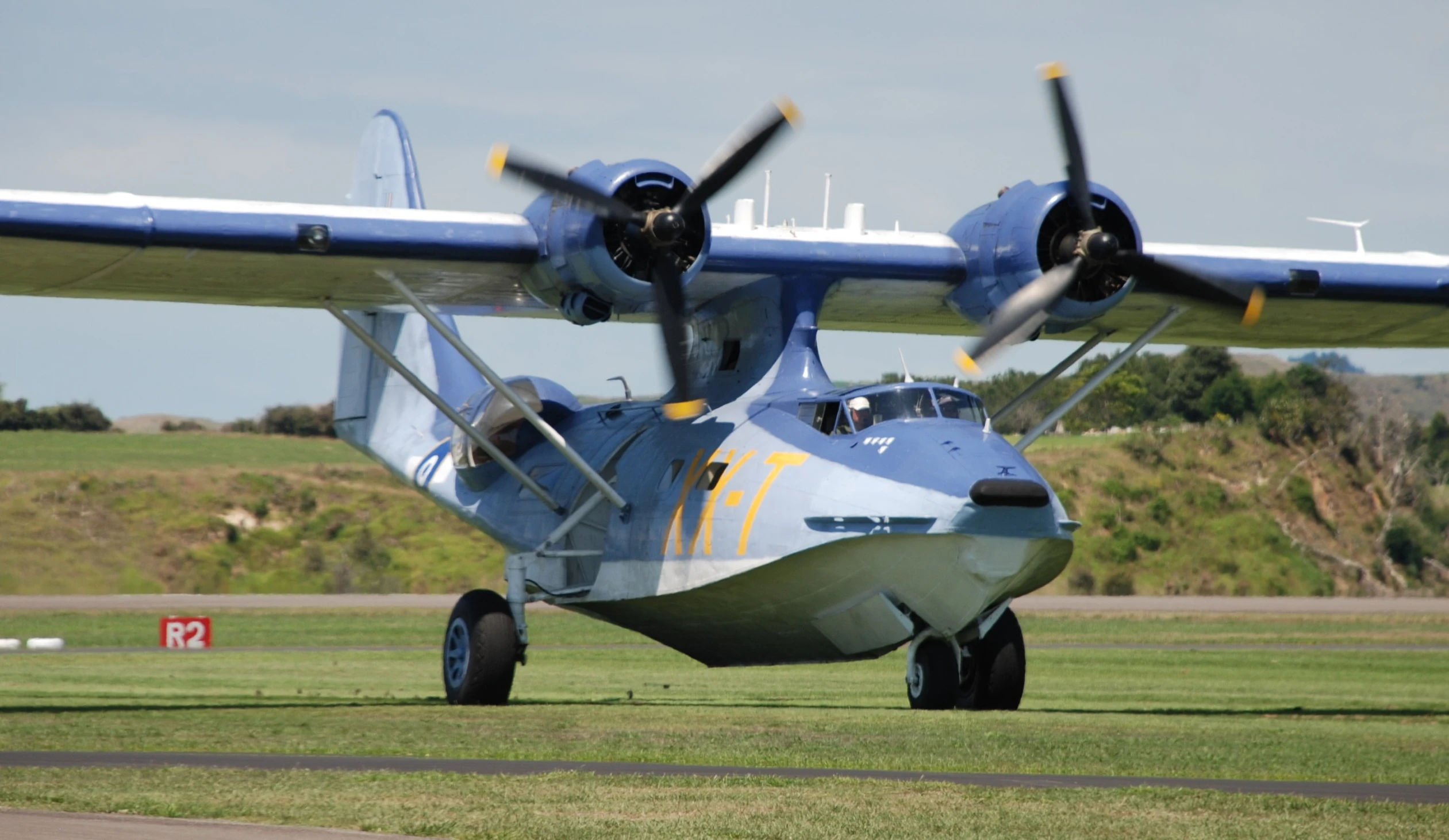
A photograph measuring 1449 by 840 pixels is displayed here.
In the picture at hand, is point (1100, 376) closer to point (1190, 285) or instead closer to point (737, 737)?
point (1190, 285)

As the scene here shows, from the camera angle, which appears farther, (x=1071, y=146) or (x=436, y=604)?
(x=436, y=604)

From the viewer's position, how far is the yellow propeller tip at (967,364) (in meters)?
17.8

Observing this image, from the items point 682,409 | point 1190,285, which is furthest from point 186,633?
point 1190,285

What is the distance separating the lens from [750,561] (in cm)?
1745

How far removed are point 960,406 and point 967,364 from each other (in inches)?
25.5

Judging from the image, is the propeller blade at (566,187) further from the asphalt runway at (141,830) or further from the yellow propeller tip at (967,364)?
the asphalt runway at (141,830)

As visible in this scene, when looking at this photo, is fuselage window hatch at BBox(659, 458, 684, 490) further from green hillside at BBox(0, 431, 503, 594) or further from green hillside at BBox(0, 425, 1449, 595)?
green hillside at BBox(0, 431, 503, 594)

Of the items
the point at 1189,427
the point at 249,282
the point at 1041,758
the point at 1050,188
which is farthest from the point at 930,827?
the point at 1189,427

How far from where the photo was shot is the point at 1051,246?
19.0 meters

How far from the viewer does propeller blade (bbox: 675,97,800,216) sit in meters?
18.4

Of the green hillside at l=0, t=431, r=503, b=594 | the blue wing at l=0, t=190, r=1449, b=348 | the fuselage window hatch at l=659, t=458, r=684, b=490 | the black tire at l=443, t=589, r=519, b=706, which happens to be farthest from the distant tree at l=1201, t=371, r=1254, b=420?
the black tire at l=443, t=589, r=519, b=706

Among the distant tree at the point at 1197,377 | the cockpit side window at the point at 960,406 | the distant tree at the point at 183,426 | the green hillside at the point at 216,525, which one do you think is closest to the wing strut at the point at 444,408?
the cockpit side window at the point at 960,406

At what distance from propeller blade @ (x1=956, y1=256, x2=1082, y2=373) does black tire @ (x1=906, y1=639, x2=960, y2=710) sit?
2.79m

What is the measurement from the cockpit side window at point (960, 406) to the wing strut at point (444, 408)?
5.18 metres
